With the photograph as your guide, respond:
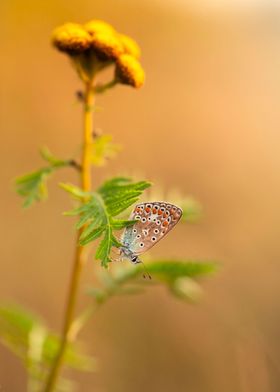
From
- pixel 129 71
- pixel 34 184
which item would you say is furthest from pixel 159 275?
pixel 129 71

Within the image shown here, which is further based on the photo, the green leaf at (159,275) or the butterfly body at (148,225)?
the green leaf at (159,275)

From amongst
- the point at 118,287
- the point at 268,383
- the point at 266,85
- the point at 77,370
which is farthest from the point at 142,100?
the point at 118,287

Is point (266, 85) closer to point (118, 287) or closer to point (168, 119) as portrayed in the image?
point (168, 119)

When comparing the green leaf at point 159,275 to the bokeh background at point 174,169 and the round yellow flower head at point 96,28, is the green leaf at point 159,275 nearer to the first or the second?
the round yellow flower head at point 96,28

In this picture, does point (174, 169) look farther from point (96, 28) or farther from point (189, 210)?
point (96, 28)

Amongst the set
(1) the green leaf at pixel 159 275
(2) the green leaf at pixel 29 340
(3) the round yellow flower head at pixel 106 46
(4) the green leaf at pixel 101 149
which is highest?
(3) the round yellow flower head at pixel 106 46

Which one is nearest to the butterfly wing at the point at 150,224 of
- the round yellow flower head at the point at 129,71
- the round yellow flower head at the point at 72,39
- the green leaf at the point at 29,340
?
the round yellow flower head at the point at 129,71

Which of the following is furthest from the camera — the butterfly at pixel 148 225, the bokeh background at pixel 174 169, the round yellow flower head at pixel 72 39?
the bokeh background at pixel 174 169

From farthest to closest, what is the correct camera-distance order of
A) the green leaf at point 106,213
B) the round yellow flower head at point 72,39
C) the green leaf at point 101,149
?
1. the green leaf at point 101,149
2. the round yellow flower head at point 72,39
3. the green leaf at point 106,213

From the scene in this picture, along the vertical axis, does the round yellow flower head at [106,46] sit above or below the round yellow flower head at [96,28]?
below
